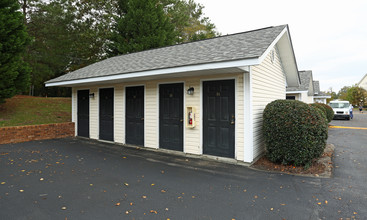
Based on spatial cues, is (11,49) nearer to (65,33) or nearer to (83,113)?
(83,113)

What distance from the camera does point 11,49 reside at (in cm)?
864

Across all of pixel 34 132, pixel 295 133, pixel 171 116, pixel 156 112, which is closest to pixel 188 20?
pixel 156 112

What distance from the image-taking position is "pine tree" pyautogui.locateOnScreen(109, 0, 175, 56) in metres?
14.9

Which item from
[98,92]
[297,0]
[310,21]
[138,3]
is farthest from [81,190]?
[138,3]

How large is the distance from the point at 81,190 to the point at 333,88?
89.3 metres

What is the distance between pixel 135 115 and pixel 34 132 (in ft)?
14.2

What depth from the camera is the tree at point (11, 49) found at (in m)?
8.30

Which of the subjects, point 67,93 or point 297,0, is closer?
point 297,0

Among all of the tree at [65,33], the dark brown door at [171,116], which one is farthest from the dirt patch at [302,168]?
the tree at [65,33]

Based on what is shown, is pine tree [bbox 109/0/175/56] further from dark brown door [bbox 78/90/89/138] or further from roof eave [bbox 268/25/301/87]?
roof eave [bbox 268/25/301/87]

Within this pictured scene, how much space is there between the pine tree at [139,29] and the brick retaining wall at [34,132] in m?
8.16

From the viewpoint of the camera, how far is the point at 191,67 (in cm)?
461

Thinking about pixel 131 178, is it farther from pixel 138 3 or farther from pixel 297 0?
pixel 138 3

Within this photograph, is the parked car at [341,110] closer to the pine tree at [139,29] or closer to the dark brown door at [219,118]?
the pine tree at [139,29]
